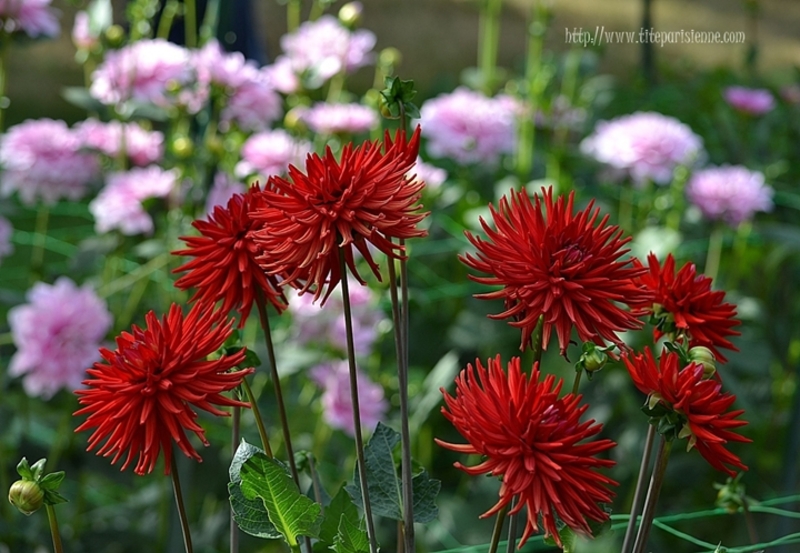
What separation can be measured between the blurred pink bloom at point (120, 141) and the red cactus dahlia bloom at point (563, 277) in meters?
0.88

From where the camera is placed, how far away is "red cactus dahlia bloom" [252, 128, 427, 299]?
34 centimetres

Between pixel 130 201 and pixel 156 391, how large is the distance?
78 cm

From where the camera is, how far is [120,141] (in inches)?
46.3

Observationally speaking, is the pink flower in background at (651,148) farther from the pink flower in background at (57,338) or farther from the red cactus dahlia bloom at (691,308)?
the red cactus dahlia bloom at (691,308)

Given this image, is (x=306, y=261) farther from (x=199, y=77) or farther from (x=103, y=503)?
(x=103, y=503)

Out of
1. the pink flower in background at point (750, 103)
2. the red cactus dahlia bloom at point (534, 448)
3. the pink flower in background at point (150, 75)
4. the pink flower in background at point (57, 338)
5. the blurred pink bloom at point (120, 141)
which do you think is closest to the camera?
the red cactus dahlia bloom at point (534, 448)

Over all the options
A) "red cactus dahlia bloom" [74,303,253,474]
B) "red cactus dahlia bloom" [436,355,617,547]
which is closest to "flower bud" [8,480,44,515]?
"red cactus dahlia bloom" [74,303,253,474]

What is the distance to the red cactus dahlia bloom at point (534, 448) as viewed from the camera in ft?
1.05

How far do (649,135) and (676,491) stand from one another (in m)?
0.51

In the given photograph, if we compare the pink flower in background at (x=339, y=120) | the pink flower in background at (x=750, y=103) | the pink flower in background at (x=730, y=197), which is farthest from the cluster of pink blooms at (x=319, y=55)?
the pink flower in background at (x=750, y=103)

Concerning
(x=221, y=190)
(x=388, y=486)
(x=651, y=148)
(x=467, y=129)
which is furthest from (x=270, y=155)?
(x=388, y=486)

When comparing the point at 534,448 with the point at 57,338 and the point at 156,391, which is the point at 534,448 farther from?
the point at 57,338

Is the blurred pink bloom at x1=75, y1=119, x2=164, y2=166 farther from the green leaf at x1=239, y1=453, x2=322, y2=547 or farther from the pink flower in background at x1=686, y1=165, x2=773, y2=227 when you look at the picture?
the green leaf at x1=239, y1=453, x2=322, y2=547

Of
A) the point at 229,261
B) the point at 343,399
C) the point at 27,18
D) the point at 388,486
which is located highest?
the point at 27,18
